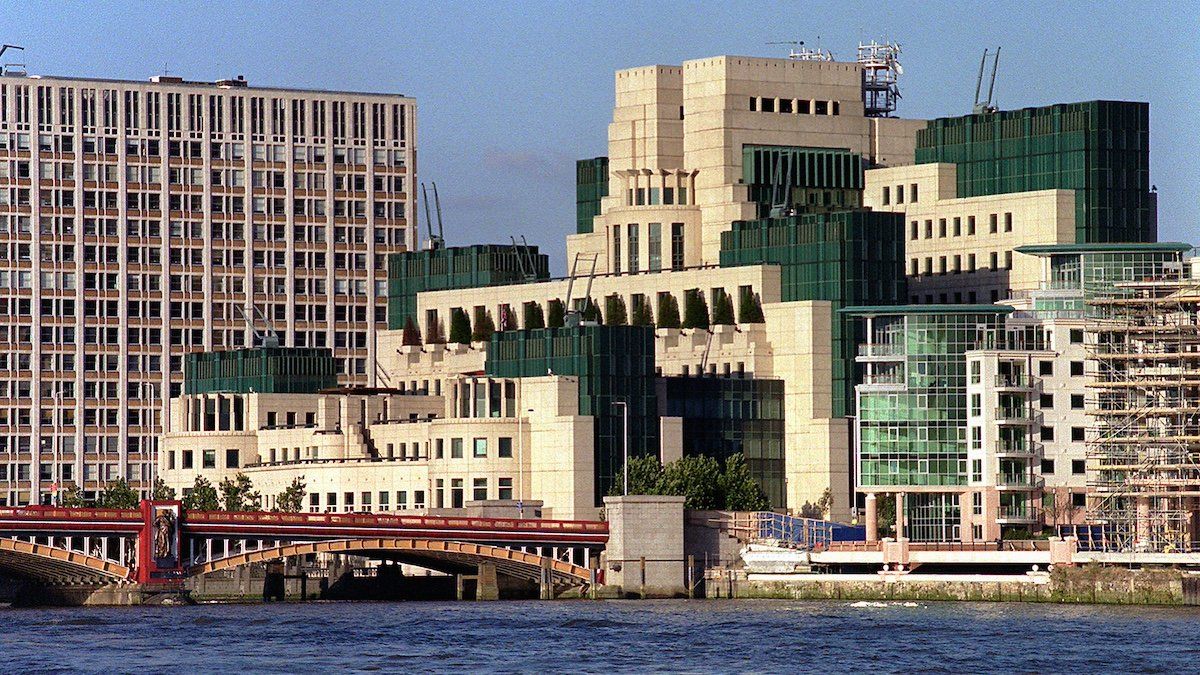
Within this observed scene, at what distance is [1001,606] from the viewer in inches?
7741

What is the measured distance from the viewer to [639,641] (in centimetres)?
17475

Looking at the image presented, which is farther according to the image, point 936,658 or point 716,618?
point 716,618

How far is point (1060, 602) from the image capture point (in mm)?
196500

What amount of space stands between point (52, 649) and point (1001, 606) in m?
59.5

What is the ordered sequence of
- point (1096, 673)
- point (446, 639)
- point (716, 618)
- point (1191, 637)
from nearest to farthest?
point (1096, 673)
point (1191, 637)
point (446, 639)
point (716, 618)

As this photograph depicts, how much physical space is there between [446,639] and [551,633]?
642cm

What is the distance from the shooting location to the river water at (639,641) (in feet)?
525

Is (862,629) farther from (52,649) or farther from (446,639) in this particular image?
(52,649)

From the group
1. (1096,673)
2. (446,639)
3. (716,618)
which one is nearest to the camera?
(1096,673)

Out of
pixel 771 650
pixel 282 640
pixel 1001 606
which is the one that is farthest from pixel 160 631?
pixel 1001 606

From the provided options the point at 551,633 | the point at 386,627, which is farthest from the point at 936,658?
the point at 386,627

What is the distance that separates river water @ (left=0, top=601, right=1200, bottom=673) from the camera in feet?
525

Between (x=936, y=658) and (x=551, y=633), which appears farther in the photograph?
(x=551, y=633)

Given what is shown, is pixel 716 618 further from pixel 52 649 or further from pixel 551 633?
pixel 52 649
